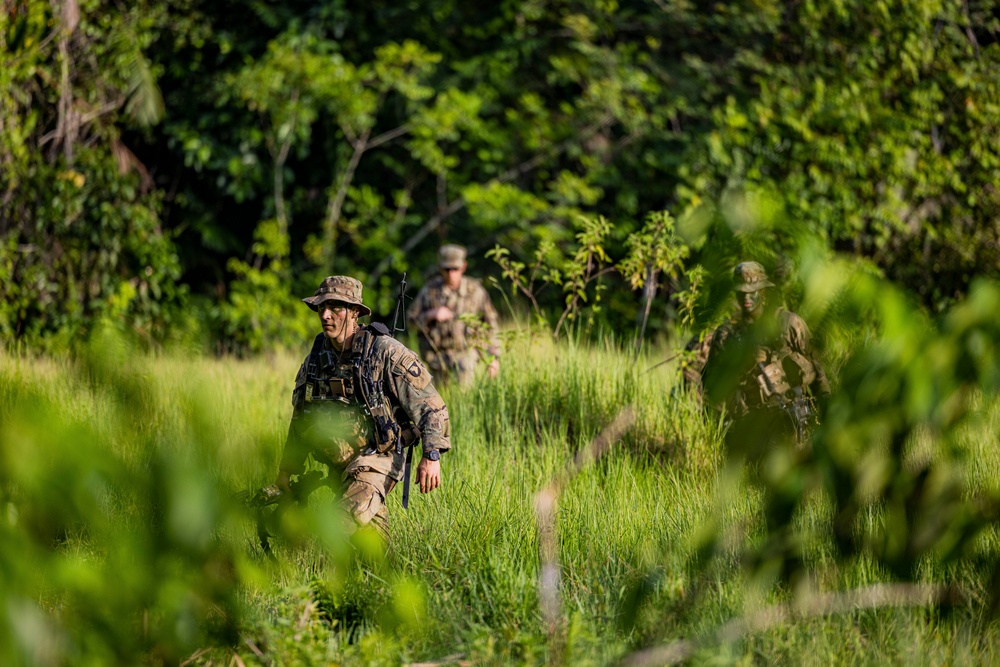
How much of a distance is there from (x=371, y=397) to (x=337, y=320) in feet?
1.37

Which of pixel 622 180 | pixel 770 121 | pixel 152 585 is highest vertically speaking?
pixel 152 585

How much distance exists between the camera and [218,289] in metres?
13.3

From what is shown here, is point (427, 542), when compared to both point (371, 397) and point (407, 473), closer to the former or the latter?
point (407, 473)

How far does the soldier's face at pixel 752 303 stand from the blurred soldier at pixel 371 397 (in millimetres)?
3152

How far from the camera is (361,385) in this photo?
16.3 feet

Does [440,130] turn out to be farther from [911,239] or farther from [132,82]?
[911,239]

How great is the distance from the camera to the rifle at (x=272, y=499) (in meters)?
1.45

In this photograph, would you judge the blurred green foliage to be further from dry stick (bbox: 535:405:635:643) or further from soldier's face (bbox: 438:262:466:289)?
dry stick (bbox: 535:405:635:643)

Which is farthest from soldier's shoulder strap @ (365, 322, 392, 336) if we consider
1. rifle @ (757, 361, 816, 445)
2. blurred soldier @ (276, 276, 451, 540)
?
rifle @ (757, 361, 816, 445)

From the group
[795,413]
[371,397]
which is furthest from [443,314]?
[795,413]

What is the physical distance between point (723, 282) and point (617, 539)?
3.45 metres

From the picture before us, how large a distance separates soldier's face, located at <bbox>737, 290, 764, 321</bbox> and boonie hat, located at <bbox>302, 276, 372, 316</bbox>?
3.40 metres

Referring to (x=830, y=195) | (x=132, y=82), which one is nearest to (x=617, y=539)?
(x=830, y=195)

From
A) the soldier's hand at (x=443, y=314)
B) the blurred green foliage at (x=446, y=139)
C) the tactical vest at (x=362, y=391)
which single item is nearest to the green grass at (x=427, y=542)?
the tactical vest at (x=362, y=391)
